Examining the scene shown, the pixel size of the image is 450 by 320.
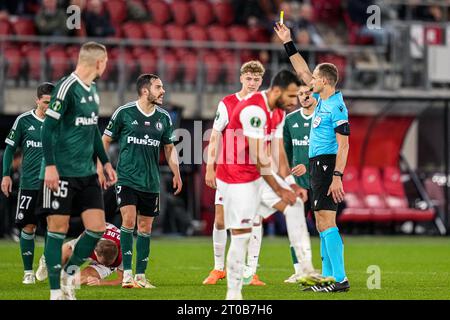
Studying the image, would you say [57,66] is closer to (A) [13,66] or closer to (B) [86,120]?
(A) [13,66]

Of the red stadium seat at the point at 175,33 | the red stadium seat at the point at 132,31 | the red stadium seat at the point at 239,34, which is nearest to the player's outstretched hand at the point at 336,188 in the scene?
the red stadium seat at the point at 132,31

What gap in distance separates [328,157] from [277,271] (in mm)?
3366

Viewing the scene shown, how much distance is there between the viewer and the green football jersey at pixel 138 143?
492 inches

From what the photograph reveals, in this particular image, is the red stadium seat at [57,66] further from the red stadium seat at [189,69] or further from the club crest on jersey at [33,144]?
the club crest on jersey at [33,144]

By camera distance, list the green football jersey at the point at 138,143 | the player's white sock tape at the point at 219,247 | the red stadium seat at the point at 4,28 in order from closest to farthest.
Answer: the green football jersey at the point at 138,143, the player's white sock tape at the point at 219,247, the red stadium seat at the point at 4,28

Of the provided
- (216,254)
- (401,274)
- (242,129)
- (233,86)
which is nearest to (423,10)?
(233,86)

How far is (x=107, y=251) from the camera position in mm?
12711

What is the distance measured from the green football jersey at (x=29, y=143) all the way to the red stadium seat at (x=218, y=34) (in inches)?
495

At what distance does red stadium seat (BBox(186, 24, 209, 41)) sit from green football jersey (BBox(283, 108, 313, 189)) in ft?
38.0

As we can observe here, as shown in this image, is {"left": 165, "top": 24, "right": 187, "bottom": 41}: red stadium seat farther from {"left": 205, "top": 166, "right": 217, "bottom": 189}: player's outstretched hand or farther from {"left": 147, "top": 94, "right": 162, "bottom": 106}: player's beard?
{"left": 205, "top": 166, "right": 217, "bottom": 189}: player's outstretched hand

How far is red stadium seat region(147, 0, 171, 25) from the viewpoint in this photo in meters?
26.3

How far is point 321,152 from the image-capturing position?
1212 centimetres

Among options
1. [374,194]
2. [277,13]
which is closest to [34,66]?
[277,13]
